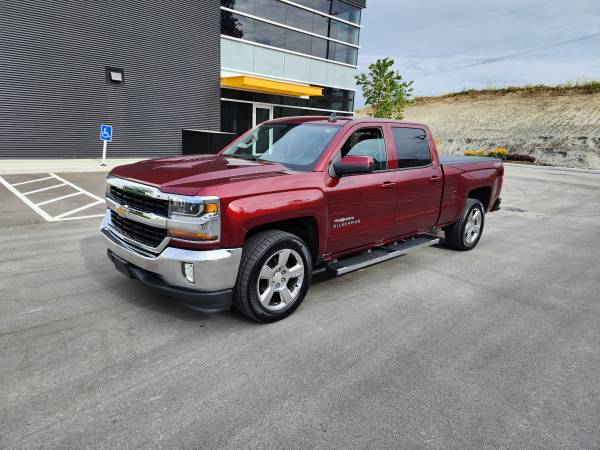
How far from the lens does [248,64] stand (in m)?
19.0

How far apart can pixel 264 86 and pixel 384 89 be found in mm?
12133

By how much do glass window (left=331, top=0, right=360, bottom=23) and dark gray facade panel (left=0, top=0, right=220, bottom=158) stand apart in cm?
712

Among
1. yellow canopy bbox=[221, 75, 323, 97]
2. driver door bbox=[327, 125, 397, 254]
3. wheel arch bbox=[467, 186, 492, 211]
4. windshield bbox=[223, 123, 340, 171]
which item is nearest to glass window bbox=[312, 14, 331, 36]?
yellow canopy bbox=[221, 75, 323, 97]

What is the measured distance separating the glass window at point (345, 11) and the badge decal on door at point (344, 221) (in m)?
20.6

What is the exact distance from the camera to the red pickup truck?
3383mm

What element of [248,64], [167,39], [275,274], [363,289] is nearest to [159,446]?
[275,274]

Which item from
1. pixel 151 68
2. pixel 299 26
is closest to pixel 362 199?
pixel 151 68

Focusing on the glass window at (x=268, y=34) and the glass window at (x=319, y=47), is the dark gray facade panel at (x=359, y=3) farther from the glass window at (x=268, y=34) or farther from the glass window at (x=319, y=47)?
the glass window at (x=268, y=34)

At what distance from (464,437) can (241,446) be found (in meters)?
1.29

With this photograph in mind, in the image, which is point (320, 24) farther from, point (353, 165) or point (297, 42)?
point (353, 165)

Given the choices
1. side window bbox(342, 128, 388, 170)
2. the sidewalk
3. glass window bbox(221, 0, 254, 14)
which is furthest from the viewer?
glass window bbox(221, 0, 254, 14)

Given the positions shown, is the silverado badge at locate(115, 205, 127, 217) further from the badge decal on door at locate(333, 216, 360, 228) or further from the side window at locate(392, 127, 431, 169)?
the side window at locate(392, 127, 431, 169)

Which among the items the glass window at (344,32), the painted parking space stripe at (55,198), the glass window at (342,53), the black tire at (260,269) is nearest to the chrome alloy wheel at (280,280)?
the black tire at (260,269)

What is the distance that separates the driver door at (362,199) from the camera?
4277 millimetres
